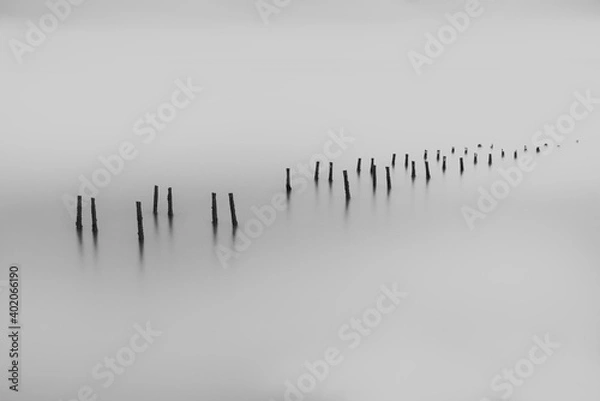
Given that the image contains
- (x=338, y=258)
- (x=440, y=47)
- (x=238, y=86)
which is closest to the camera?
(x=338, y=258)

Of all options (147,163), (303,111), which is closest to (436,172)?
(147,163)

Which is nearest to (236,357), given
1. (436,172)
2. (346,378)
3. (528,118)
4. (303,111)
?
(346,378)

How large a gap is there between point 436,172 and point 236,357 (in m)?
23.9

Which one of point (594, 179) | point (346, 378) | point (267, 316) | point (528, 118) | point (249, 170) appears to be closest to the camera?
point (346, 378)

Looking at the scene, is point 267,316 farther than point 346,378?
Yes

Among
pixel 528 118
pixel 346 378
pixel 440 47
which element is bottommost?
pixel 346 378

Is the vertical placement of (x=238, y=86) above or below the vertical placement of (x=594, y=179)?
above

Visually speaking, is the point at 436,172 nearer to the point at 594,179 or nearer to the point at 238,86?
the point at 594,179

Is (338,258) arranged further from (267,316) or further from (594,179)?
(594,179)

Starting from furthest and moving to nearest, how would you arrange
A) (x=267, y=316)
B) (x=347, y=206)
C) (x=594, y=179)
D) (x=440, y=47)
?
(x=440, y=47) → (x=594, y=179) → (x=347, y=206) → (x=267, y=316)

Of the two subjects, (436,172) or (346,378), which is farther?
(436,172)

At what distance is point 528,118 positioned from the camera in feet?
238

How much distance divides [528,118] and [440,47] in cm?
6670

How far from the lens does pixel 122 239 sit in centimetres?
2408
